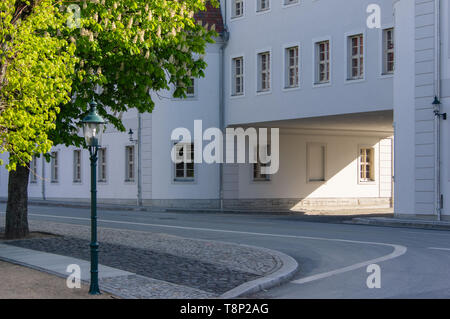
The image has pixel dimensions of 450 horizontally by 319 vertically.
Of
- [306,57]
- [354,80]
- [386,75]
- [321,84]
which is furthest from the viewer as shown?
[306,57]

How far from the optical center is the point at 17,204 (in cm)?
1720

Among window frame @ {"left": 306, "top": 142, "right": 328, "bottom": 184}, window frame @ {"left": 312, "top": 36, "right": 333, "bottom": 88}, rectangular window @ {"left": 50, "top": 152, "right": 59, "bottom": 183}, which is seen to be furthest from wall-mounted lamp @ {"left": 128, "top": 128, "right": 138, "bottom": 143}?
window frame @ {"left": 312, "top": 36, "right": 333, "bottom": 88}

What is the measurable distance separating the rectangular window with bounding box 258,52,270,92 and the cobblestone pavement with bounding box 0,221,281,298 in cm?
1394

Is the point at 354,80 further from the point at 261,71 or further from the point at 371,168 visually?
the point at 371,168

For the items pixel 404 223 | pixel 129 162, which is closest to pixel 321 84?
pixel 404 223

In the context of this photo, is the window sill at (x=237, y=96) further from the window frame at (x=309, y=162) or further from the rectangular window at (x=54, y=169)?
the rectangular window at (x=54, y=169)

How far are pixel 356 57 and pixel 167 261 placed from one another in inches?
637

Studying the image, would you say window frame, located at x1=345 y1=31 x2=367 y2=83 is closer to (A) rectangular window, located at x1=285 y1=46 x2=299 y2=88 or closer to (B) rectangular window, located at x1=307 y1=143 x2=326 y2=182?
(A) rectangular window, located at x1=285 y1=46 x2=299 y2=88

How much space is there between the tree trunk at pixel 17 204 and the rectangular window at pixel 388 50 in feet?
45.4

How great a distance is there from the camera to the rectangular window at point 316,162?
3522cm

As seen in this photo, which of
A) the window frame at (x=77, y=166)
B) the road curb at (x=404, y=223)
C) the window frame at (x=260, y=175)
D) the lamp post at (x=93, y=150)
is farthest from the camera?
the window frame at (x=77, y=166)

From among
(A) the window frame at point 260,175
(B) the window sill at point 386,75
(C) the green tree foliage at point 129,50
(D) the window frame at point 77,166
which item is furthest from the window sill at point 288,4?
(D) the window frame at point 77,166

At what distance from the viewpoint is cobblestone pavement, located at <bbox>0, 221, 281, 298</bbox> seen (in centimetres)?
1035
